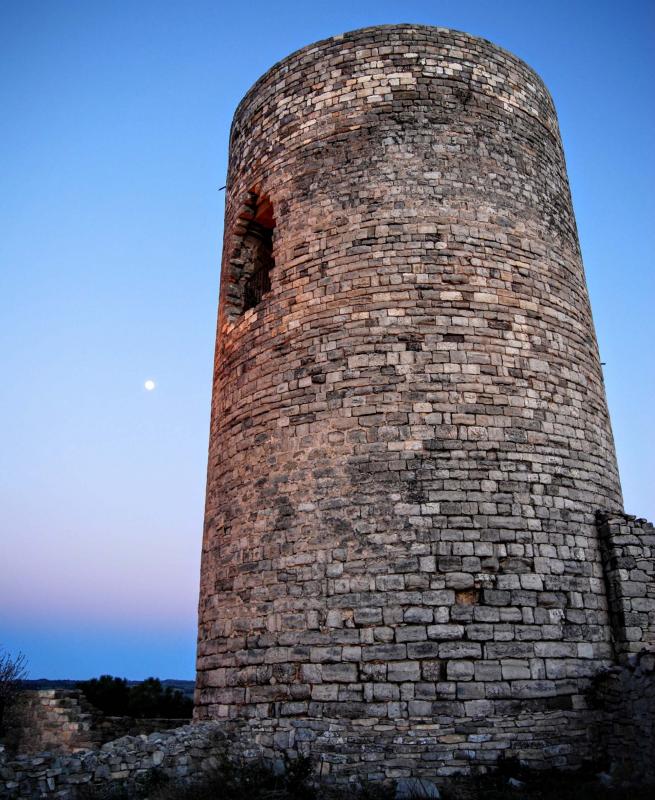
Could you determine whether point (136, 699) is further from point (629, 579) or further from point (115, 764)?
point (629, 579)

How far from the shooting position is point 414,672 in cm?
575

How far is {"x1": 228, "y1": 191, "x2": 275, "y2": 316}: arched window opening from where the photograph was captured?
29.4 feet

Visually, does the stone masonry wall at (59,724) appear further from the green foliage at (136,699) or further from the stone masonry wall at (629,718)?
the stone masonry wall at (629,718)

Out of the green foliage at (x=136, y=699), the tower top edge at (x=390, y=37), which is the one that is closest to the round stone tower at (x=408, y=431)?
the tower top edge at (x=390, y=37)

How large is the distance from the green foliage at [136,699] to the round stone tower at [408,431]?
10988mm

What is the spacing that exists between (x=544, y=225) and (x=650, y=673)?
196 inches

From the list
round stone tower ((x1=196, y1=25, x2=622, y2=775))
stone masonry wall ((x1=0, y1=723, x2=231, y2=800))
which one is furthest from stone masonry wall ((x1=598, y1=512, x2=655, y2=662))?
stone masonry wall ((x1=0, y1=723, x2=231, y2=800))

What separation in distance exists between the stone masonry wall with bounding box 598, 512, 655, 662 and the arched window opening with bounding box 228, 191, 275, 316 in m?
5.07

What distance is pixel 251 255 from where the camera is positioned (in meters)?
9.34

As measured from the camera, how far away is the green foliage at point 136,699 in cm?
1673

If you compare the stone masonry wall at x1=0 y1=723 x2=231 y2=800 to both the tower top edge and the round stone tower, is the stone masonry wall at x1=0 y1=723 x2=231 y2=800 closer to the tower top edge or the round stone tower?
the round stone tower

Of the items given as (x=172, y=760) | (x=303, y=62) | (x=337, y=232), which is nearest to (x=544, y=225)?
(x=337, y=232)

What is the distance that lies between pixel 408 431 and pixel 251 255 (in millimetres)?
4076

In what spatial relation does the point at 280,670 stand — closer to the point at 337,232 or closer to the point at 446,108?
the point at 337,232
